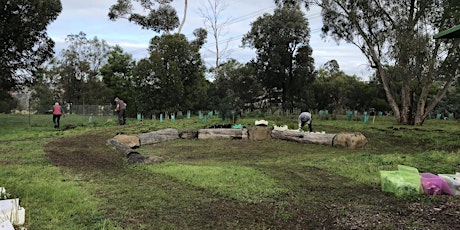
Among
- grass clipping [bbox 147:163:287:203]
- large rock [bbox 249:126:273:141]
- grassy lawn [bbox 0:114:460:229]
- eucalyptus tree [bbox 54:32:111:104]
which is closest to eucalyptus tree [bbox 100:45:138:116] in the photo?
eucalyptus tree [bbox 54:32:111:104]

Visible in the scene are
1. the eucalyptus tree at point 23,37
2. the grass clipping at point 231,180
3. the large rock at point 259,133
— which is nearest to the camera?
the grass clipping at point 231,180

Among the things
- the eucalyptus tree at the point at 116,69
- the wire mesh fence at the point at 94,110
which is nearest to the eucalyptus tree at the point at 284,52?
the wire mesh fence at the point at 94,110

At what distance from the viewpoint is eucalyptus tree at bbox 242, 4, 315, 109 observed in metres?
27.2

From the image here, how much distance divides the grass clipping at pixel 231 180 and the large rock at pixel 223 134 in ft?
19.1

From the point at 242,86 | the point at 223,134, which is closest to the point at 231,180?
the point at 223,134

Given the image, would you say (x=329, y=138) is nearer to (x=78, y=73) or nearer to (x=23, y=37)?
(x=23, y=37)

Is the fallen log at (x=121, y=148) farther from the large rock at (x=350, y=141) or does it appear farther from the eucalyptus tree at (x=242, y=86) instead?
the eucalyptus tree at (x=242, y=86)

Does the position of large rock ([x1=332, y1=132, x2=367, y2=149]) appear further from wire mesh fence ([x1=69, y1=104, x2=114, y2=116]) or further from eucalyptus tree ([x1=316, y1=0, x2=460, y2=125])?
wire mesh fence ([x1=69, y1=104, x2=114, y2=116])

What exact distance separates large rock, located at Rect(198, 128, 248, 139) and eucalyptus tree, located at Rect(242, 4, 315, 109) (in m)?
14.4

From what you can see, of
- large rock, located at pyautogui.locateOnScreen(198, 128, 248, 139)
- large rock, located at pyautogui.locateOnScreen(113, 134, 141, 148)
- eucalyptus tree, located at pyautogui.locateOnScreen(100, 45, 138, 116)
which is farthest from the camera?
eucalyptus tree, located at pyautogui.locateOnScreen(100, 45, 138, 116)

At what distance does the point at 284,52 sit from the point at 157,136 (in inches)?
684

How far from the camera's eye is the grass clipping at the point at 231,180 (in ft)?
16.5

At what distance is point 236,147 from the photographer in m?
10.8

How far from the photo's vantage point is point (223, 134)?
42.5ft
